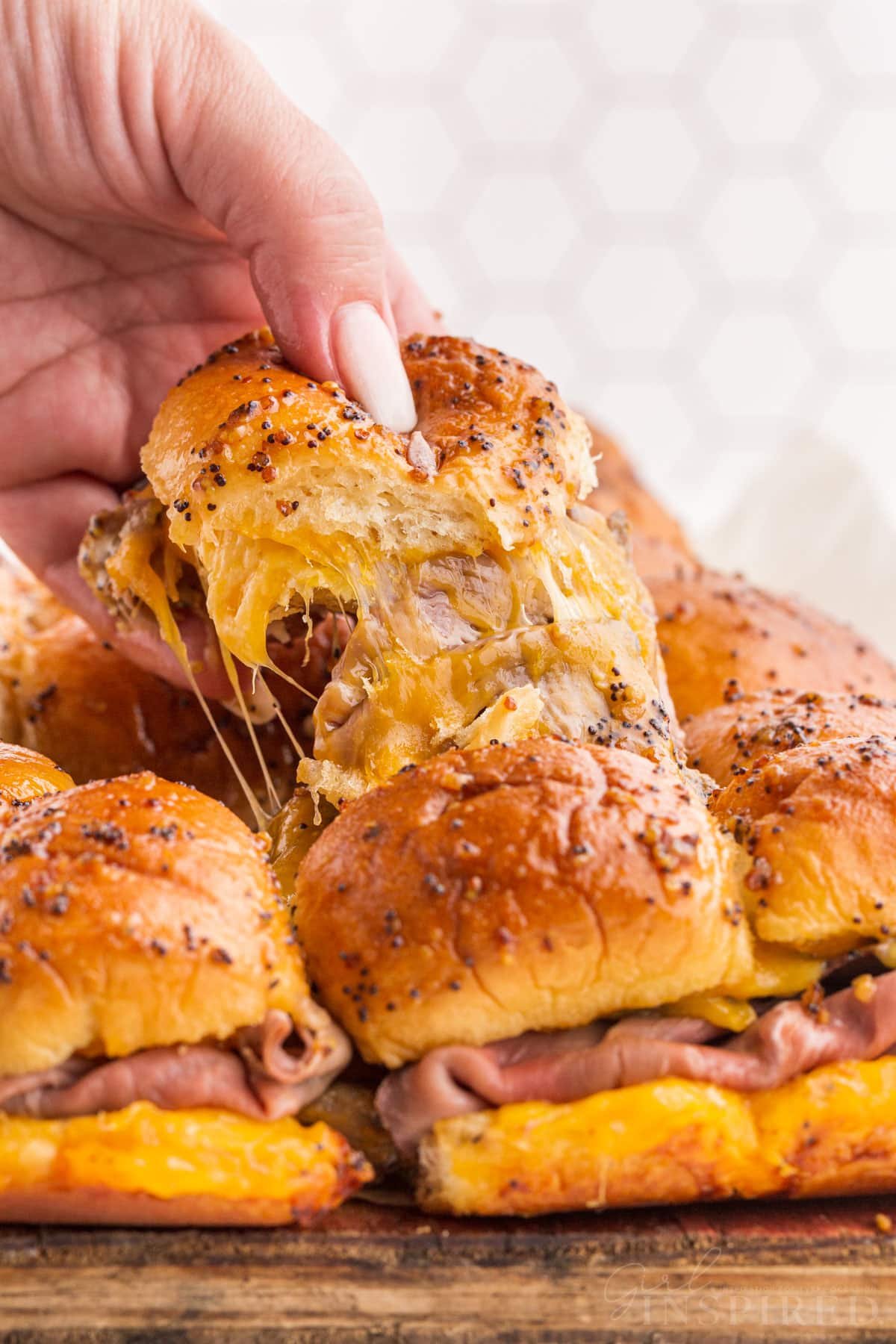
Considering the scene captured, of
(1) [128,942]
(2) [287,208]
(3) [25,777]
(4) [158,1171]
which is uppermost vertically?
(2) [287,208]

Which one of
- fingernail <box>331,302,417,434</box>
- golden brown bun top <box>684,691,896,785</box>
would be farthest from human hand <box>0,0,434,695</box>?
golden brown bun top <box>684,691,896,785</box>

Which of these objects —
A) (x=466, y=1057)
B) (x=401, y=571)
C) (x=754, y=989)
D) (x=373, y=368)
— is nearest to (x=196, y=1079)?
(x=466, y=1057)

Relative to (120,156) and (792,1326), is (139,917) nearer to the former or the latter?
(792,1326)

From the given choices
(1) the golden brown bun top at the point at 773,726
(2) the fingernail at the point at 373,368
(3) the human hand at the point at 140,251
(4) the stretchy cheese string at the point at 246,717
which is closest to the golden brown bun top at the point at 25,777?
(4) the stretchy cheese string at the point at 246,717

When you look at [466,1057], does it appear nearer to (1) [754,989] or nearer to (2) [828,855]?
(1) [754,989]

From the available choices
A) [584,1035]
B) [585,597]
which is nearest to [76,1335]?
[584,1035]

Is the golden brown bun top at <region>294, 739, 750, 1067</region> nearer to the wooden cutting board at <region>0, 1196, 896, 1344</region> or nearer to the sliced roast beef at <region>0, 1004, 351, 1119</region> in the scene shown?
the sliced roast beef at <region>0, 1004, 351, 1119</region>
